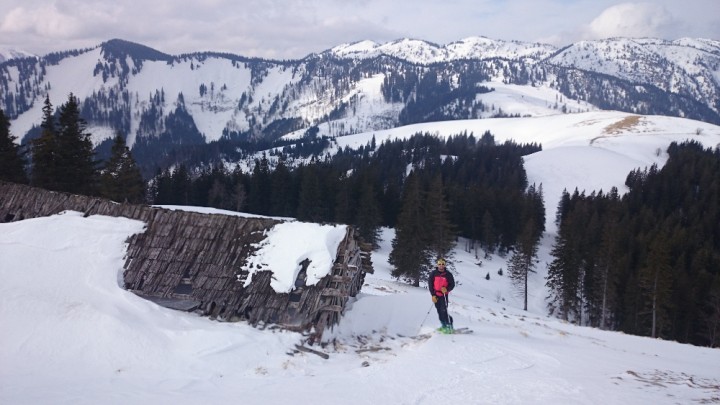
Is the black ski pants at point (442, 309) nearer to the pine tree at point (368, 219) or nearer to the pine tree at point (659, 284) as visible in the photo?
the pine tree at point (659, 284)

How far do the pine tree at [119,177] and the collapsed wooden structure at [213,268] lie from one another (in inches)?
991

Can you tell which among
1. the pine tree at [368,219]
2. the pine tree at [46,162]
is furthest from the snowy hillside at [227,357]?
the pine tree at [368,219]

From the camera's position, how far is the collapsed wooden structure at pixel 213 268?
1334cm

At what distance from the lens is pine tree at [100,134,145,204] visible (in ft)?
133

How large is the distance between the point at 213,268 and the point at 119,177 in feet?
105

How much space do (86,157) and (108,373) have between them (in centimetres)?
3515

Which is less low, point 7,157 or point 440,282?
point 7,157

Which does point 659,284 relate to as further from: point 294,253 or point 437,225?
point 294,253

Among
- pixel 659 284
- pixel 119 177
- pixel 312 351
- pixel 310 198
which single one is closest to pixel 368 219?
pixel 310 198

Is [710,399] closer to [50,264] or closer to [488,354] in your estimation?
[488,354]

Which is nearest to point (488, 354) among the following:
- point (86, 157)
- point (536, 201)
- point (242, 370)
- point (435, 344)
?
point (435, 344)

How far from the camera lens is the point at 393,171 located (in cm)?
12962

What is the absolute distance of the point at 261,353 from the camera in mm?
11633

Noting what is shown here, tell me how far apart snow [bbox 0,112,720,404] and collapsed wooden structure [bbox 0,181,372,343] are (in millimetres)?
447
